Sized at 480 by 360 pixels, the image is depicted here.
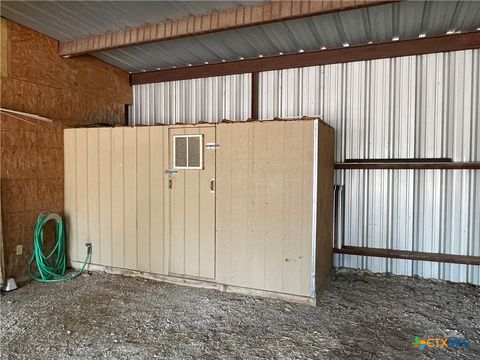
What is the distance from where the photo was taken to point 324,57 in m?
4.50

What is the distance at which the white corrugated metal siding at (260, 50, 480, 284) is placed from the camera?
13.2 ft

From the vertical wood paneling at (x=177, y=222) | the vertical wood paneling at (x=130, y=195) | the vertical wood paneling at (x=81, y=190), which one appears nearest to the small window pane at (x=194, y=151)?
the vertical wood paneling at (x=177, y=222)

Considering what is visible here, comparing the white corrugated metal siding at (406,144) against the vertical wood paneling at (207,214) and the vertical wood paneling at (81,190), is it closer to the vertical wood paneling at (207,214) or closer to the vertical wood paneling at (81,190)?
the vertical wood paneling at (207,214)

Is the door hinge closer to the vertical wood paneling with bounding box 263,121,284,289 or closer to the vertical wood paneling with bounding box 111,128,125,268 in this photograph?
the vertical wood paneling with bounding box 263,121,284,289

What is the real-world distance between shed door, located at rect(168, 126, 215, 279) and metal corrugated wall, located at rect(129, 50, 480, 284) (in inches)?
62.5

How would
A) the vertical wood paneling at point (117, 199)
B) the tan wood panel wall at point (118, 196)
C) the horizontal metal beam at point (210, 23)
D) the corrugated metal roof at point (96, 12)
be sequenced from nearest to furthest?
the horizontal metal beam at point (210, 23), the corrugated metal roof at point (96, 12), the tan wood panel wall at point (118, 196), the vertical wood paneling at point (117, 199)

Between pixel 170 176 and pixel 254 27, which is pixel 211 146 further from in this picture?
pixel 254 27

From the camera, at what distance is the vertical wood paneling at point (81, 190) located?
4461 millimetres

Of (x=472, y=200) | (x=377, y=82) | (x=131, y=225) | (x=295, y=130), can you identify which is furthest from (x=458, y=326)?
→ (x=131, y=225)

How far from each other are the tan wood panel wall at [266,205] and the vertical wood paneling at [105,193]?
1595mm

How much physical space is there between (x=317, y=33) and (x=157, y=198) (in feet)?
9.28

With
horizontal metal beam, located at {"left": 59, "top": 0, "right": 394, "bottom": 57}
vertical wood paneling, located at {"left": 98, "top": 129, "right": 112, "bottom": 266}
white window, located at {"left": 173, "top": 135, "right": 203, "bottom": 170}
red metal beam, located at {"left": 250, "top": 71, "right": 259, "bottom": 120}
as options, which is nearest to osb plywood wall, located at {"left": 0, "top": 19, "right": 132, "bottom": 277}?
horizontal metal beam, located at {"left": 59, "top": 0, "right": 394, "bottom": 57}

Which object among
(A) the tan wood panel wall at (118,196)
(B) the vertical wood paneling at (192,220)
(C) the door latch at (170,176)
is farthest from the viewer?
(A) the tan wood panel wall at (118,196)

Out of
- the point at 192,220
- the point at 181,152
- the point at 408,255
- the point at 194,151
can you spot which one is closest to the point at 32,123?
the point at 181,152
